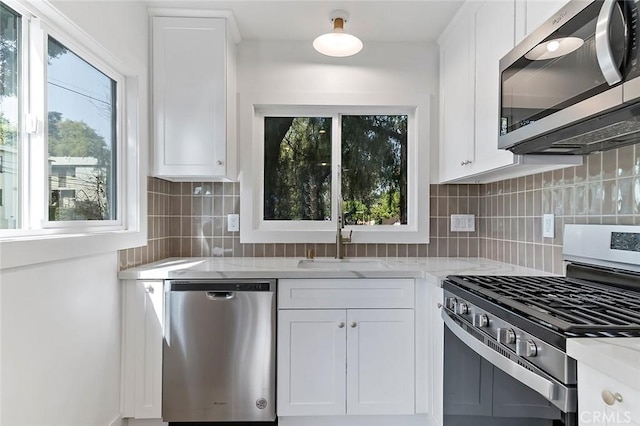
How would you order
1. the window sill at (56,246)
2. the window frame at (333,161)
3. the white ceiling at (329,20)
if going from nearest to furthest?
the window sill at (56,246)
the white ceiling at (329,20)
the window frame at (333,161)

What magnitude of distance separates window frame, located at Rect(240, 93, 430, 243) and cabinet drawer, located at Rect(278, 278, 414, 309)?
1.95 ft

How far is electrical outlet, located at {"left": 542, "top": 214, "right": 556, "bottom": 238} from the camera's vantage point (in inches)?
68.1

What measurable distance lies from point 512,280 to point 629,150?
2.03ft

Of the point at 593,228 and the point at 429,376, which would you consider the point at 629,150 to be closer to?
the point at 593,228

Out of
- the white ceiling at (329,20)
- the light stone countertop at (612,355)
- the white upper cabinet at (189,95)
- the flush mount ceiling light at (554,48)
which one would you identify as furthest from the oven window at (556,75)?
the white upper cabinet at (189,95)

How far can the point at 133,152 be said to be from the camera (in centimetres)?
198

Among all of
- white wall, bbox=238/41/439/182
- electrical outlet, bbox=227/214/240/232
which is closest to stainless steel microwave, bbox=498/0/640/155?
white wall, bbox=238/41/439/182

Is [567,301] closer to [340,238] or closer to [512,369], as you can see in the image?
[512,369]

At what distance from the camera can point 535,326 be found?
3.04ft

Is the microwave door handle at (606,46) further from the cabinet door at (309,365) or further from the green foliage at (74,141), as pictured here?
the green foliage at (74,141)

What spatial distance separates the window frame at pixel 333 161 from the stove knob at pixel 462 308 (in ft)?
3.55

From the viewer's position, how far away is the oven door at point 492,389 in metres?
0.86

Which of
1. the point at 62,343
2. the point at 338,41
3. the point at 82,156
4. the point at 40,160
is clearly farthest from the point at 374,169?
the point at 62,343

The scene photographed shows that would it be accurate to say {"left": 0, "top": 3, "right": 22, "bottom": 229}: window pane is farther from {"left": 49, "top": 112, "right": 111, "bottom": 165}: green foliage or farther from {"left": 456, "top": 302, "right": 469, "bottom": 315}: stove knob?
{"left": 456, "top": 302, "right": 469, "bottom": 315}: stove knob
